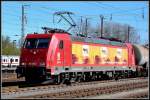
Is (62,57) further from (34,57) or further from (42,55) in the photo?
(34,57)

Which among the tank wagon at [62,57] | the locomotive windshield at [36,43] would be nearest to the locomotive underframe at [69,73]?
the tank wagon at [62,57]

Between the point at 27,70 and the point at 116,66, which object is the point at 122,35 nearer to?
the point at 116,66

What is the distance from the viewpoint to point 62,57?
25.5 metres

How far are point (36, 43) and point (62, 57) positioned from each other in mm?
1874

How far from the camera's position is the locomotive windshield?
2496 centimetres

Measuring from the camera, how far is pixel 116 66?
32.9 m

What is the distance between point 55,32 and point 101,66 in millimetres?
6331

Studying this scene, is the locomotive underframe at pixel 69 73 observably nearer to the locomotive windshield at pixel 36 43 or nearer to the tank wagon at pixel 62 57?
the tank wagon at pixel 62 57

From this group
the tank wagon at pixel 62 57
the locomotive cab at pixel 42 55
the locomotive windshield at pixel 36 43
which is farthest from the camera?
the locomotive windshield at pixel 36 43

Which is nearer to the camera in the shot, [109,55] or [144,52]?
[109,55]

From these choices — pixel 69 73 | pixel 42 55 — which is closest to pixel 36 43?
pixel 42 55

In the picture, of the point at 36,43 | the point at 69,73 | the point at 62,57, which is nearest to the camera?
the point at 36,43

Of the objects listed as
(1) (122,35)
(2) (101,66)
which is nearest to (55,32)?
(2) (101,66)

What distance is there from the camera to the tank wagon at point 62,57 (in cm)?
2452
